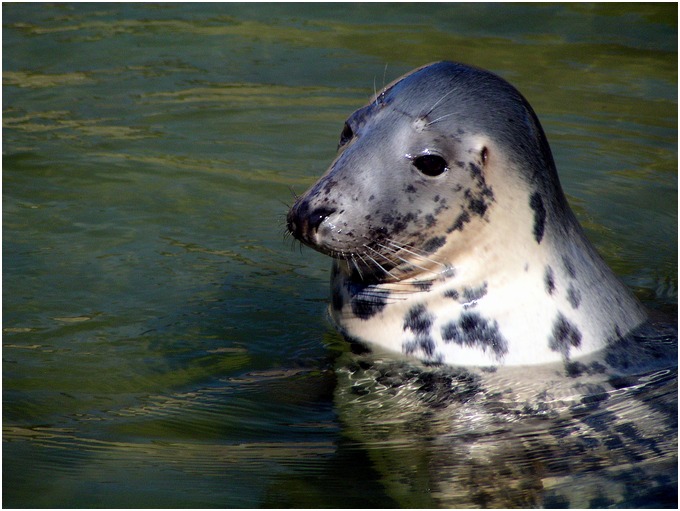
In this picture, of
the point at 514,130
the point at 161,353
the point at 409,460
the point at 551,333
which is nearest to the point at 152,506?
the point at 409,460

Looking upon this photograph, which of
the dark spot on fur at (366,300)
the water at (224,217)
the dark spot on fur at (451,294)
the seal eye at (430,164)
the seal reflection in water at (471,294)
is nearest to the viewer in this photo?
the water at (224,217)

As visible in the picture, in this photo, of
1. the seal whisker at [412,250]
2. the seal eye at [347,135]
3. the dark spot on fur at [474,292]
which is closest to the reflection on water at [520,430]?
the dark spot on fur at [474,292]

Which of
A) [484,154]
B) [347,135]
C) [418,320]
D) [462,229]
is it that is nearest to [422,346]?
[418,320]

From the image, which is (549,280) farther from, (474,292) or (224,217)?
(224,217)

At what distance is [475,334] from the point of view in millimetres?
3834

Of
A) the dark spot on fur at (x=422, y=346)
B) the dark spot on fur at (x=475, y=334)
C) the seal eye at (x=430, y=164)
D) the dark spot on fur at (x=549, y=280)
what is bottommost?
the dark spot on fur at (x=422, y=346)

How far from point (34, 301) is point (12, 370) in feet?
2.27

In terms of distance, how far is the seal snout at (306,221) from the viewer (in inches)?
142

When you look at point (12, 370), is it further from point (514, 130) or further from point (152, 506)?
point (514, 130)

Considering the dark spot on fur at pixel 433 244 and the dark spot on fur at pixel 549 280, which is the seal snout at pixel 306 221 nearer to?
the dark spot on fur at pixel 433 244

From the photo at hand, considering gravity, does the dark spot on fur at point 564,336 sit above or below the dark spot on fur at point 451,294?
below

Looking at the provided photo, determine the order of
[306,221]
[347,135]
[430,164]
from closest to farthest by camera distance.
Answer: [306,221] → [430,164] → [347,135]

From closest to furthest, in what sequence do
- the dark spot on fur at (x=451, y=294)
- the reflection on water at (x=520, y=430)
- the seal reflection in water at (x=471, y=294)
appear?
the reflection on water at (x=520, y=430) < the seal reflection in water at (x=471, y=294) < the dark spot on fur at (x=451, y=294)

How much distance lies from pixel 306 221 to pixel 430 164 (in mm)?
517
